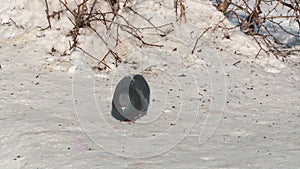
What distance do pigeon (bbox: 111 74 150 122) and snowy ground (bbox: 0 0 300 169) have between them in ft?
0.34

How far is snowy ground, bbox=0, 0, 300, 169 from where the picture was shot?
326 centimetres

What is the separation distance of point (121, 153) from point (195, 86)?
1.74 metres

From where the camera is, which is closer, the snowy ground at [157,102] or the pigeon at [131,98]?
the snowy ground at [157,102]

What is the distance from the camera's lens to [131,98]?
3748 mm

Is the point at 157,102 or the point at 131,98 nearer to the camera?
the point at 131,98

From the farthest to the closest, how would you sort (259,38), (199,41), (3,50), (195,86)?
1. (259,38)
2. (199,41)
3. (3,50)
4. (195,86)

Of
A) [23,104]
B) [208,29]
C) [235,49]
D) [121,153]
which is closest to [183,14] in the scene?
[208,29]

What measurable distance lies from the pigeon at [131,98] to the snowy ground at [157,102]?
0.10 meters

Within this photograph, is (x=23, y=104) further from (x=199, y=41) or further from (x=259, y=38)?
(x=259, y=38)

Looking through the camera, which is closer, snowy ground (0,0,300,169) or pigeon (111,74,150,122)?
snowy ground (0,0,300,169)

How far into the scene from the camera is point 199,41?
19.0ft

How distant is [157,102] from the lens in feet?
14.5

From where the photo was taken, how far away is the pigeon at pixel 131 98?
3764 mm

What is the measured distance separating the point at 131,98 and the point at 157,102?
72 cm
